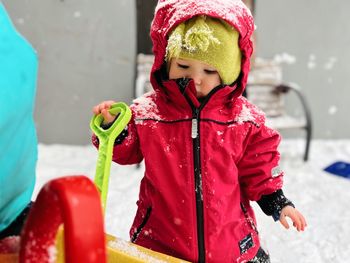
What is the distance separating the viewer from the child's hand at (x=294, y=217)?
1.41m

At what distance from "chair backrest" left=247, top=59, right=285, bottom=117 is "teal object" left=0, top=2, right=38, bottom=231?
3406mm

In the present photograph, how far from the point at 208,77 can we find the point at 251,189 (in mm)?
400

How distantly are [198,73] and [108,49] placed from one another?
293cm

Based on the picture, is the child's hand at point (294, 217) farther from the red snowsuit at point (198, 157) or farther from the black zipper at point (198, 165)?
the black zipper at point (198, 165)

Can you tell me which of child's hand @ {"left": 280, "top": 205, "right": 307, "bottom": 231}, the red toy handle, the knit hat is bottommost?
child's hand @ {"left": 280, "top": 205, "right": 307, "bottom": 231}

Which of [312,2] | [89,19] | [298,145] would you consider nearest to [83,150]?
[89,19]

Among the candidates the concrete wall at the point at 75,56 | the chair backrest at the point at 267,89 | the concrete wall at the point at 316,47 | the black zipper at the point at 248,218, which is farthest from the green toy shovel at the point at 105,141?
the concrete wall at the point at 316,47

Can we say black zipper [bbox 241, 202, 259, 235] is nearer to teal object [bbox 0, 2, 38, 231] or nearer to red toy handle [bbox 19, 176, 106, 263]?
teal object [bbox 0, 2, 38, 231]

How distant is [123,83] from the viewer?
4.23 m

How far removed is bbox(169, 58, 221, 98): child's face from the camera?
1.36 meters

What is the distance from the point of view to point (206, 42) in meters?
1.30

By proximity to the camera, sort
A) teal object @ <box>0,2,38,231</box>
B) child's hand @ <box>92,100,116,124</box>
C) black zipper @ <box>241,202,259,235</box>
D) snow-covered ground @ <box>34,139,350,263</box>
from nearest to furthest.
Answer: teal object @ <box>0,2,38,231</box> < child's hand @ <box>92,100,116,124</box> < black zipper @ <box>241,202,259,235</box> < snow-covered ground @ <box>34,139,350,263</box>

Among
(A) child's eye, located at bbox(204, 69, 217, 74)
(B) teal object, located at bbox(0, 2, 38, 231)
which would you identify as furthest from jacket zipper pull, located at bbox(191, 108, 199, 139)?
(B) teal object, located at bbox(0, 2, 38, 231)

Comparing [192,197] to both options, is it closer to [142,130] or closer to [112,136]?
[142,130]
